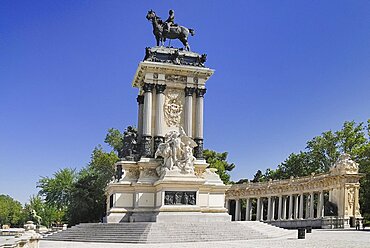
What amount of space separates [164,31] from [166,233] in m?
18.5

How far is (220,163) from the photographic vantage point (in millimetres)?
71188

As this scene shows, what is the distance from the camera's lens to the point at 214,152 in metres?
76.5

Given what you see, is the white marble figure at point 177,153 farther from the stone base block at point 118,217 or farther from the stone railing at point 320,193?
the stone railing at point 320,193

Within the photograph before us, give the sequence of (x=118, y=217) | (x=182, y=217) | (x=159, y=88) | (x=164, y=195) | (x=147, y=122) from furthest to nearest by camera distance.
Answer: (x=159, y=88) < (x=147, y=122) < (x=118, y=217) < (x=164, y=195) < (x=182, y=217)

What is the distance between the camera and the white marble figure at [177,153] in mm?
34781

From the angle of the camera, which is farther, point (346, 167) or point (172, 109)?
point (346, 167)

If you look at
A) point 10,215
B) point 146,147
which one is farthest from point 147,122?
point 10,215

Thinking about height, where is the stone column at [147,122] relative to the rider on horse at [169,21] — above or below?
below

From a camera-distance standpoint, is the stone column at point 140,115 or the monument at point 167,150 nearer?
the monument at point 167,150

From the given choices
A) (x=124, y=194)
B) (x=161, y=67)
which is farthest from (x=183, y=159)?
(x=161, y=67)

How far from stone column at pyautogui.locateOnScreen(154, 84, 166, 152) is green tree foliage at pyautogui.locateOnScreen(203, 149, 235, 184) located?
1231 inches

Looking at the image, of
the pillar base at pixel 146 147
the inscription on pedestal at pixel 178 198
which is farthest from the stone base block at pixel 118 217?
the pillar base at pixel 146 147

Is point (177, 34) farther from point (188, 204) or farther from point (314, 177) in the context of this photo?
point (314, 177)

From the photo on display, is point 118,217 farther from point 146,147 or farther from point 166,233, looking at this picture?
point 166,233
